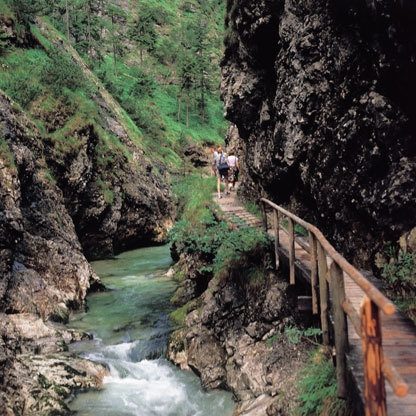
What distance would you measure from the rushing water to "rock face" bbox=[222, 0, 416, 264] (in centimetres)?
450

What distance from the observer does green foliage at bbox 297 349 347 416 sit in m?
5.78

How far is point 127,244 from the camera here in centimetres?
2591

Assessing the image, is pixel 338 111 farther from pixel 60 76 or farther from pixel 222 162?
pixel 60 76

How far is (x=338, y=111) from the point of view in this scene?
990cm

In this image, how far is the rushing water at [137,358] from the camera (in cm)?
918

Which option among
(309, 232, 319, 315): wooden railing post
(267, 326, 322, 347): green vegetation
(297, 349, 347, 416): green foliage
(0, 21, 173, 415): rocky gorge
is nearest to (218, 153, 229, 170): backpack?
(0, 21, 173, 415): rocky gorge

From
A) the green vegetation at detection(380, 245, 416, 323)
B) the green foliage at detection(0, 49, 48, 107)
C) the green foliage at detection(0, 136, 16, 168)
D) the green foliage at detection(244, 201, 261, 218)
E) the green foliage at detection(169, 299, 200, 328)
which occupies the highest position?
the green foliage at detection(0, 49, 48, 107)

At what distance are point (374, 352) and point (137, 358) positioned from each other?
8591 millimetres

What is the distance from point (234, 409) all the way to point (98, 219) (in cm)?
1623

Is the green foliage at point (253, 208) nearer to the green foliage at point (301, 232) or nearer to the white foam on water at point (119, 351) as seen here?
the green foliage at point (301, 232)

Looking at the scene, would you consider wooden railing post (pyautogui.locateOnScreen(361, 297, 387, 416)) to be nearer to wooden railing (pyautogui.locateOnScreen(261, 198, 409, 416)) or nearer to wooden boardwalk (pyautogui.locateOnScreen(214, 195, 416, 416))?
wooden railing (pyautogui.locateOnScreen(261, 198, 409, 416))

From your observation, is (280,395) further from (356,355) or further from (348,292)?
(356,355)

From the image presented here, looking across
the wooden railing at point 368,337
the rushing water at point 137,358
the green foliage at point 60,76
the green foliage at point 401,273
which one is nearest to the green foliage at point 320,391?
the wooden railing at point 368,337

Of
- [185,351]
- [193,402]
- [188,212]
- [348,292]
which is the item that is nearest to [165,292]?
[188,212]
